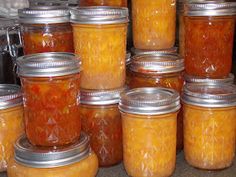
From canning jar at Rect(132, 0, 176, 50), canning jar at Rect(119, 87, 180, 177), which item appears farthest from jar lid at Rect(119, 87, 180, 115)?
canning jar at Rect(132, 0, 176, 50)

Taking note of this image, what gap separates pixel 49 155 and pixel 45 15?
1.31ft

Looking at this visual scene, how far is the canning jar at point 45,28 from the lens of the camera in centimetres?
116

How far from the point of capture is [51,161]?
1.01 m

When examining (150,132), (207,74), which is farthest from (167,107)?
Answer: (207,74)

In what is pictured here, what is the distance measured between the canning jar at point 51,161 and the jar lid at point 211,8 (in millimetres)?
540

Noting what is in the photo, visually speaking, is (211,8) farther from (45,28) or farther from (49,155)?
(49,155)

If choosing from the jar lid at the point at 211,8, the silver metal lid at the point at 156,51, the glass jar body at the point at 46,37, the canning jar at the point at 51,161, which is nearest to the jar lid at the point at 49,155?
the canning jar at the point at 51,161

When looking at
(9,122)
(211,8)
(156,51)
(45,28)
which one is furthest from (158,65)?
(9,122)

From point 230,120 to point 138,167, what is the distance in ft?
0.97

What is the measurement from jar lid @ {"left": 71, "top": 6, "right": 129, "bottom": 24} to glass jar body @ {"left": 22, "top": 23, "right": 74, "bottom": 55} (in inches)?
2.4

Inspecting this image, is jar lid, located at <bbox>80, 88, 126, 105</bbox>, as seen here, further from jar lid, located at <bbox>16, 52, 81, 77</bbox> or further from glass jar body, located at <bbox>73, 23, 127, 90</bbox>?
jar lid, located at <bbox>16, 52, 81, 77</bbox>

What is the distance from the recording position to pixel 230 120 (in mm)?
1167

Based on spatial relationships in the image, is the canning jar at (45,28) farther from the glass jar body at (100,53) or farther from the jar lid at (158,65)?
the jar lid at (158,65)

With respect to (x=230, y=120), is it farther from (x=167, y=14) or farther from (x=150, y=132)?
(x=167, y=14)
